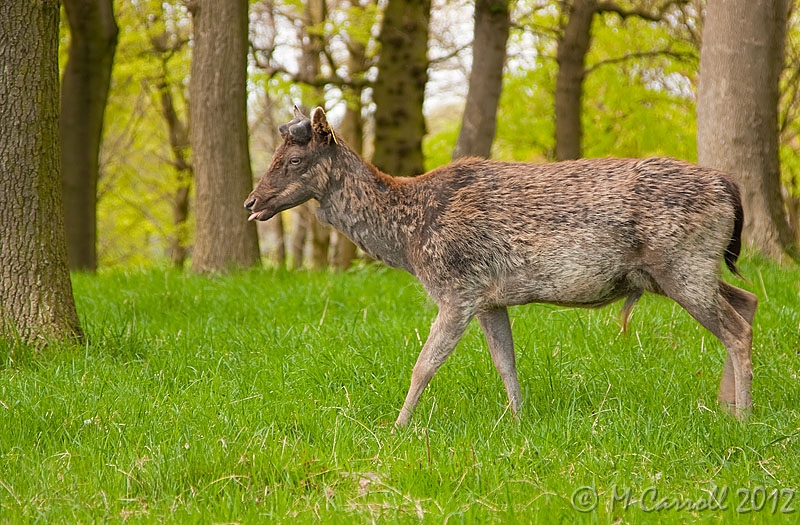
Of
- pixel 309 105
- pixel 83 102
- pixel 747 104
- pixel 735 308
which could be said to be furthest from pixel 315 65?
pixel 735 308

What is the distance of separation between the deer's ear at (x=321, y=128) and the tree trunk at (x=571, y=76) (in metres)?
12.6

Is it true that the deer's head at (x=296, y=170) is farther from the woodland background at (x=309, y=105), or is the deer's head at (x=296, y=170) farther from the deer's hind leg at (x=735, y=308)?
the deer's hind leg at (x=735, y=308)

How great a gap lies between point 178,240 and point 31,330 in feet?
71.5

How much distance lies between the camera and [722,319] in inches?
229

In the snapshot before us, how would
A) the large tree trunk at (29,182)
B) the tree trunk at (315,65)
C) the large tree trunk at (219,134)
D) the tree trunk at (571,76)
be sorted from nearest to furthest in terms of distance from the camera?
the large tree trunk at (29,182), the large tree trunk at (219,134), the tree trunk at (571,76), the tree trunk at (315,65)

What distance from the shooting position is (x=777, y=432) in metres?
5.27

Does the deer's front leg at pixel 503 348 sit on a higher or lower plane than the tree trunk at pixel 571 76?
lower

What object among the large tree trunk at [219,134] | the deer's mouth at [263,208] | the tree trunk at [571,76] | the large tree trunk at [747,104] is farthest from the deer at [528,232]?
the tree trunk at [571,76]

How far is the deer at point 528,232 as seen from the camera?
5715 mm

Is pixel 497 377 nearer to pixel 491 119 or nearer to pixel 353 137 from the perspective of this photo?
pixel 491 119

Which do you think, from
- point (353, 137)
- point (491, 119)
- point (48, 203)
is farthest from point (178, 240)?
point (48, 203)

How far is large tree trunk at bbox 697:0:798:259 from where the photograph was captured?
988 cm

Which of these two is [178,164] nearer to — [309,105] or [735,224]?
[309,105]

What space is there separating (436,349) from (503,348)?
60cm
